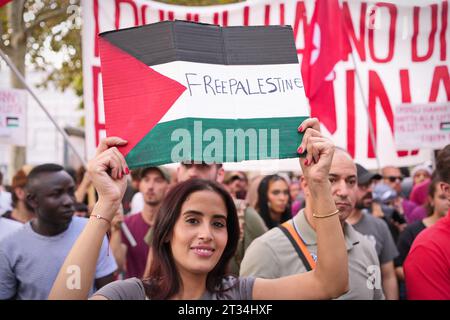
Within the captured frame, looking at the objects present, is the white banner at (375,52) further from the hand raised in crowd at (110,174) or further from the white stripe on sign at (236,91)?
the hand raised in crowd at (110,174)

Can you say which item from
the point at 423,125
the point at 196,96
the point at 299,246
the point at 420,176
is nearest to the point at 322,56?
the point at 423,125

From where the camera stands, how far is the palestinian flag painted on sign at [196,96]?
2393 millimetres

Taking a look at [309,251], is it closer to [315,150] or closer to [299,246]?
[299,246]

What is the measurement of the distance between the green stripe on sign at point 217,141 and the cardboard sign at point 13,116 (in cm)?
343

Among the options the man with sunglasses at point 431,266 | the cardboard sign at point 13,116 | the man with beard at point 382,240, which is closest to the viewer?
the man with sunglasses at point 431,266

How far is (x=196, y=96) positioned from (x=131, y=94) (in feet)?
0.82

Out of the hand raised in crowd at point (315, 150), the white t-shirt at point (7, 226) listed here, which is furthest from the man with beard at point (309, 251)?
the white t-shirt at point (7, 226)

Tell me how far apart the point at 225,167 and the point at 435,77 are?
180 cm

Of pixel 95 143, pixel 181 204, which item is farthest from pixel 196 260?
pixel 95 143

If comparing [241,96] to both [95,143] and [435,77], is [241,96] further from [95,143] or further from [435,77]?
[435,77]

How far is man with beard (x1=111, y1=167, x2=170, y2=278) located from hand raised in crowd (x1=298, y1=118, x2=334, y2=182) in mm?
2844

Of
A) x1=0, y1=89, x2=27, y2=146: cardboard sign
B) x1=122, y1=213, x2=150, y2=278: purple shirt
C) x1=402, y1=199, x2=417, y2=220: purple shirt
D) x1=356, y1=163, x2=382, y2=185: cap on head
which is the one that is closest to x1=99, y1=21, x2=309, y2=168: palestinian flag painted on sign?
x1=356, y1=163, x2=382, y2=185: cap on head

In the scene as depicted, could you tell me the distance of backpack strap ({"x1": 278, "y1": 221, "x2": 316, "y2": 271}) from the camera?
322 cm

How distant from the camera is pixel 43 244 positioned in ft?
12.1
